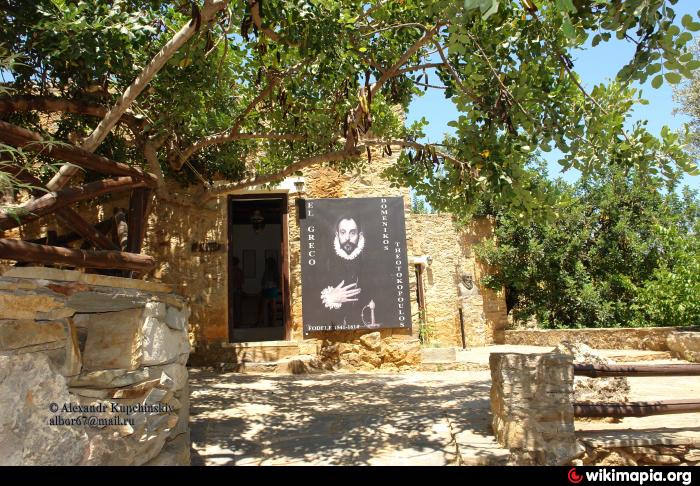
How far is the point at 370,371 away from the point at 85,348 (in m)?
6.12

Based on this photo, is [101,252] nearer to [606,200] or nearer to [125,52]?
[125,52]


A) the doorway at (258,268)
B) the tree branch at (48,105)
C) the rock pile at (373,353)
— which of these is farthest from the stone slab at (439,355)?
the tree branch at (48,105)

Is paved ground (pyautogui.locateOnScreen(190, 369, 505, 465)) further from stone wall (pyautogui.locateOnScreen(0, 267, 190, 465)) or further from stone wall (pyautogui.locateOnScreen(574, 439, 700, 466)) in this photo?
stone wall (pyautogui.locateOnScreen(0, 267, 190, 465))

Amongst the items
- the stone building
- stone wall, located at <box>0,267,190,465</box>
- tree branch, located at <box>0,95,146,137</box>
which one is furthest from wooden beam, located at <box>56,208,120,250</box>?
the stone building

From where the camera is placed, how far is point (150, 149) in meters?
5.48

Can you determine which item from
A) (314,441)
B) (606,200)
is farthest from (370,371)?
(606,200)

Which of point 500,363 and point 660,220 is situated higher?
point 660,220

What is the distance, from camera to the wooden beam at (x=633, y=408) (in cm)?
367

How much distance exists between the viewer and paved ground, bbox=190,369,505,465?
364cm
